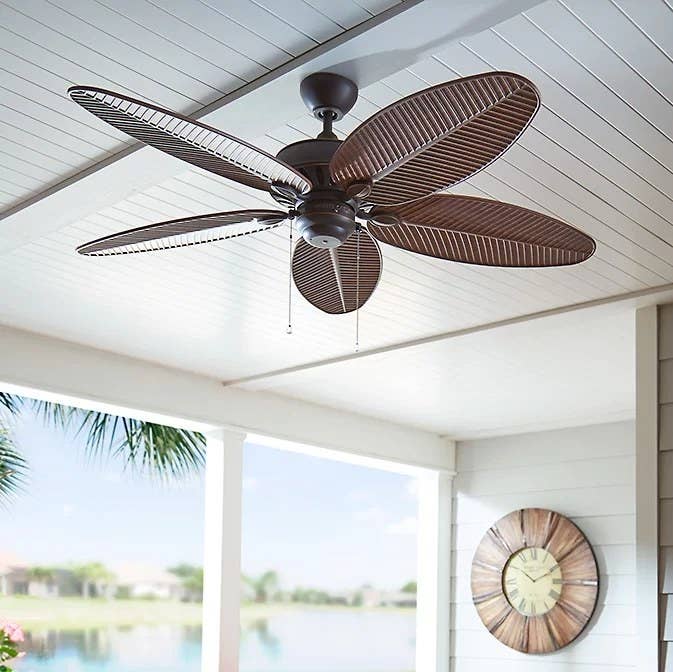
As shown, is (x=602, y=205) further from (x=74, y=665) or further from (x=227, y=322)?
(x=74, y=665)

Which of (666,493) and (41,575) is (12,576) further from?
(666,493)

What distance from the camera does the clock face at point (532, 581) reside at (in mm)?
5922

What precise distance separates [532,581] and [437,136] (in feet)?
15.1

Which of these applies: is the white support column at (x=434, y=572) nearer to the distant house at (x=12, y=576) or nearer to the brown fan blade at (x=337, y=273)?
the distant house at (x=12, y=576)

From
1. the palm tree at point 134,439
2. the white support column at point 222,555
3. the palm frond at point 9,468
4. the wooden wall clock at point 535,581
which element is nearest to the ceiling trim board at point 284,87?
the white support column at point 222,555

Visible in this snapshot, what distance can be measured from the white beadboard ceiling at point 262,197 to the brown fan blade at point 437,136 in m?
0.34

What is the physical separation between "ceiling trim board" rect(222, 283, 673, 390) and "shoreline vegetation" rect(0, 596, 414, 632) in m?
2.49

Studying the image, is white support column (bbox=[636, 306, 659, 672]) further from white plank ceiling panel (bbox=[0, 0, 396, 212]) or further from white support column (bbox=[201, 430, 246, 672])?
white support column (bbox=[201, 430, 246, 672])

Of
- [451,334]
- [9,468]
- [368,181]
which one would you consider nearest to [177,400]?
[451,334]

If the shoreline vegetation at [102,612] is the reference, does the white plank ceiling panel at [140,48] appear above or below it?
above

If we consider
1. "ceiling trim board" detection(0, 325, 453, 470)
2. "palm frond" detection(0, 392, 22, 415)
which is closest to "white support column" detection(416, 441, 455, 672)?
"ceiling trim board" detection(0, 325, 453, 470)

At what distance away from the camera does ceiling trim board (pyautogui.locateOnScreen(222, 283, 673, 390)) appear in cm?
378

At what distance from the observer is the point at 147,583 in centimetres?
727

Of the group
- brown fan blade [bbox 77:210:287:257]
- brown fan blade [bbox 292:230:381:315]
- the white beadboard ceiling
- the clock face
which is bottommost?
the clock face
